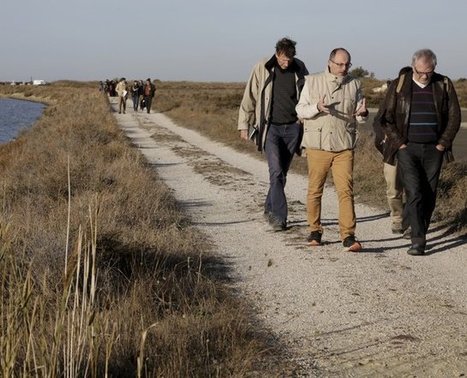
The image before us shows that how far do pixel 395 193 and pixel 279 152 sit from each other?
1.44 metres

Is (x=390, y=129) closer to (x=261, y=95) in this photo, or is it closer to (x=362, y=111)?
(x=362, y=111)

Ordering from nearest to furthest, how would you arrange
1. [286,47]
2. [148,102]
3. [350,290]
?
[350,290] < [286,47] < [148,102]

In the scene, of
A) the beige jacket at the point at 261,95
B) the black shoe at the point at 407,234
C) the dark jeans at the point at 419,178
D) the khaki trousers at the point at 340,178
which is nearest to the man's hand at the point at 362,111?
the khaki trousers at the point at 340,178

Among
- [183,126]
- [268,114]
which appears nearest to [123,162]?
[268,114]

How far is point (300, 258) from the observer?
23.5ft

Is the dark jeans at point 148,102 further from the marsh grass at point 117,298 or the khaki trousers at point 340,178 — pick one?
the khaki trousers at point 340,178

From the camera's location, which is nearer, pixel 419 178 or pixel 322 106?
pixel 322 106

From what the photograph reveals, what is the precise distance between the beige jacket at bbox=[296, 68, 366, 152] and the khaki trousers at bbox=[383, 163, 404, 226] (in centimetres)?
122

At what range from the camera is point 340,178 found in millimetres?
7473

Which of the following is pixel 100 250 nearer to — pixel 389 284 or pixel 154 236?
pixel 154 236

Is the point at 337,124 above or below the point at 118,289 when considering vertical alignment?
above

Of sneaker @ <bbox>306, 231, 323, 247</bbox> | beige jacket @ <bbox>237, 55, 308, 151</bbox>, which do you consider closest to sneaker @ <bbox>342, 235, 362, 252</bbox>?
sneaker @ <bbox>306, 231, 323, 247</bbox>

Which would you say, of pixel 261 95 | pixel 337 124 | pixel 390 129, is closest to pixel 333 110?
pixel 337 124

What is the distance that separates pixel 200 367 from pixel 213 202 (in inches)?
281
